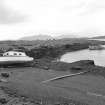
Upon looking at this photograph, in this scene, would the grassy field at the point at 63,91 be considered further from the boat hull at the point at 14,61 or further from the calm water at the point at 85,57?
the calm water at the point at 85,57

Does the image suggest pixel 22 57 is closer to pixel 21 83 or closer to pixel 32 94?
pixel 21 83

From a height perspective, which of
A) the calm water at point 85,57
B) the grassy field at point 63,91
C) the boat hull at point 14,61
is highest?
the boat hull at point 14,61

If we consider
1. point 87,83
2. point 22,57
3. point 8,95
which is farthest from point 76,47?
point 8,95

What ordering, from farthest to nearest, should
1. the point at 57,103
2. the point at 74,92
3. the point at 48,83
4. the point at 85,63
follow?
the point at 85,63 < the point at 48,83 < the point at 74,92 < the point at 57,103

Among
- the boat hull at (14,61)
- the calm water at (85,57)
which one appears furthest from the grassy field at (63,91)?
the calm water at (85,57)

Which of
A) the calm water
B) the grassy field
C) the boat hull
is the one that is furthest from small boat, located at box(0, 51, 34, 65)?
the calm water

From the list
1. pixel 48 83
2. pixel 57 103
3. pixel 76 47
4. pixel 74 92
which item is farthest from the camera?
pixel 76 47

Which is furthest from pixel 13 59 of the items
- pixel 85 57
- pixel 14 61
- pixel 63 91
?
pixel 85 57

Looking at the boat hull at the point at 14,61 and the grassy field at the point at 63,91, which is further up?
the boat hull at the point at 14,61

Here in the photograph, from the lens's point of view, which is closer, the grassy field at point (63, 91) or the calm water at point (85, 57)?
the grassy field at point (63, 91)

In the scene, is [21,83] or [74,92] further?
[21,83]

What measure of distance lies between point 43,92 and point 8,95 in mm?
2330

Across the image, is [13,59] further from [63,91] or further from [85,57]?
[85,57]

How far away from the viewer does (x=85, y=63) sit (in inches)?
914
